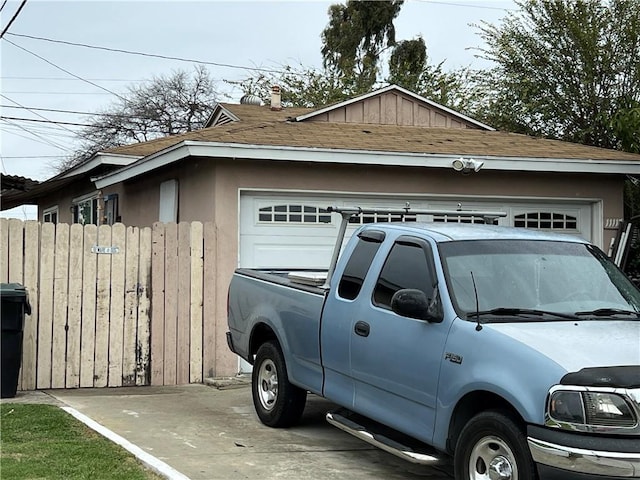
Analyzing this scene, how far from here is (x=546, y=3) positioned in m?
20.5

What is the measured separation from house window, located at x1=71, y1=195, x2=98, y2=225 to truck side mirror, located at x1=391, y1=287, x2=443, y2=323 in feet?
39.8

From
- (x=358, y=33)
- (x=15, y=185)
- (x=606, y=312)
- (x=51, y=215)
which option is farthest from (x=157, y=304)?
(x=358, y=33)

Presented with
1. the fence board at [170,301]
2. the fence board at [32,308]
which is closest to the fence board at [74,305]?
the fence board at [32,308]

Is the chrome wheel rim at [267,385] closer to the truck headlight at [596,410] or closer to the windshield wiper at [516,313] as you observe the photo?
the windshield wiper at [516,313]

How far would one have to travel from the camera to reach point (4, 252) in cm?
1008

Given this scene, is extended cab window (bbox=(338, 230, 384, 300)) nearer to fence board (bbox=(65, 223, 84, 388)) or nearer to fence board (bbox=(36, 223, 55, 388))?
fence board (bbox=(65, 223, 84, 388))

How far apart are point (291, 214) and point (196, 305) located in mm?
1854

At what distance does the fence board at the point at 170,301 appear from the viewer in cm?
1098

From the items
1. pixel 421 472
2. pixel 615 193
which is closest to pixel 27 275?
pixel 421 472

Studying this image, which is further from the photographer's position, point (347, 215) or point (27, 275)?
point (27, 275)

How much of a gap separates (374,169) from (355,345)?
5.80 meters

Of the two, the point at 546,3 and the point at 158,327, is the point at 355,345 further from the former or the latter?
the point at 546,3

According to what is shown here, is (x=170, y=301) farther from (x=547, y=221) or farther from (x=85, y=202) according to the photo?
(x=85, y=202)

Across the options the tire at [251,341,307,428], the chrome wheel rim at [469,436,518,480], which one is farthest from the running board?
the tire at [251,341,307,428]
